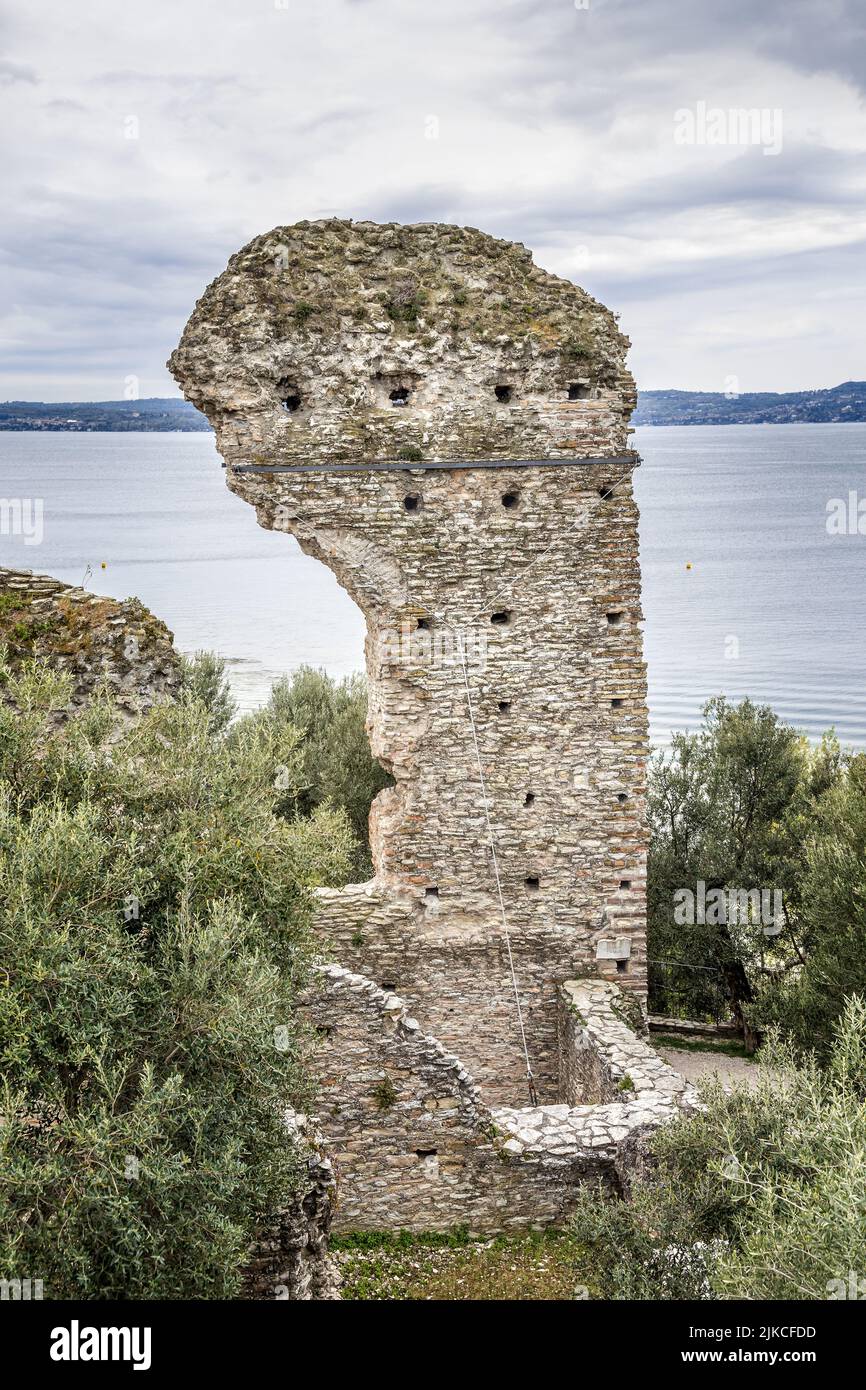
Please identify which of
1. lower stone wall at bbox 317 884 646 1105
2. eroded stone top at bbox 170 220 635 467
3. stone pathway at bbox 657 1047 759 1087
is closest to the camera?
eroded stone top at bbox 170 220 635 467

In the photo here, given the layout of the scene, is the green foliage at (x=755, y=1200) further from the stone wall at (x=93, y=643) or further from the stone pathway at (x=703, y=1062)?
the stone pathway at (x=703, y=1062)

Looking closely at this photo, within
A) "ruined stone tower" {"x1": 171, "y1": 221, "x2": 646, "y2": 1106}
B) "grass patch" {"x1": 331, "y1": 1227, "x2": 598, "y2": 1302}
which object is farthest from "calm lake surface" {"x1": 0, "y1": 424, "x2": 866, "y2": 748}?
"grass patch" {"x1": 331, "y1": 1227, "x2": 598, "y2": 1302}

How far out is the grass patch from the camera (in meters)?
8.62

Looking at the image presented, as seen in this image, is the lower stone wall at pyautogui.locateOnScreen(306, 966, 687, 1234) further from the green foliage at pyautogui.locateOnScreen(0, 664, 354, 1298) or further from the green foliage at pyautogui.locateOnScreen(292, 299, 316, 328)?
the green foliage at pyautogui.locateOnScreen(292, 299, 316, 328)

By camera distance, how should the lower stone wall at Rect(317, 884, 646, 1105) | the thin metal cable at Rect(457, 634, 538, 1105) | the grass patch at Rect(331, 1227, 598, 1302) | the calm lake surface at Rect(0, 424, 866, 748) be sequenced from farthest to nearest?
the calm lake surface at Rect(0, 424, 866, 748) < the lower stone wall at Rect(317, 884, 646, 1105) < the thin metal cable at Rect(457, 634, 538, 1105) < the grass patch at Rect(331, 1227, 598, 1302)

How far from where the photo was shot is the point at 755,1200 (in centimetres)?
603

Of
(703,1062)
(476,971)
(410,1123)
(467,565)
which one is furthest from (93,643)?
(703,1062)

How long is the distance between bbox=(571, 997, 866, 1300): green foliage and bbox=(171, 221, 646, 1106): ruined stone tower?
146 inches

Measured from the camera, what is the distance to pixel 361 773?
18875 mm

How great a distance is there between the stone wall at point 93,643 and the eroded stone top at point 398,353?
2.27 metres

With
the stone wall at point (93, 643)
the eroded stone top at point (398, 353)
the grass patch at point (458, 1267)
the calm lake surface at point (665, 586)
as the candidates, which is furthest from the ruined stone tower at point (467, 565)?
the calm lake surface at point (665, 586)

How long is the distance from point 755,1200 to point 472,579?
21.7 ft

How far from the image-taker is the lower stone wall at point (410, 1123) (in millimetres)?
9500

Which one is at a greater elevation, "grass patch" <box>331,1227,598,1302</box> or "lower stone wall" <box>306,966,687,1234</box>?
"lower stone wall" <box>306,966,687,1234</box>
